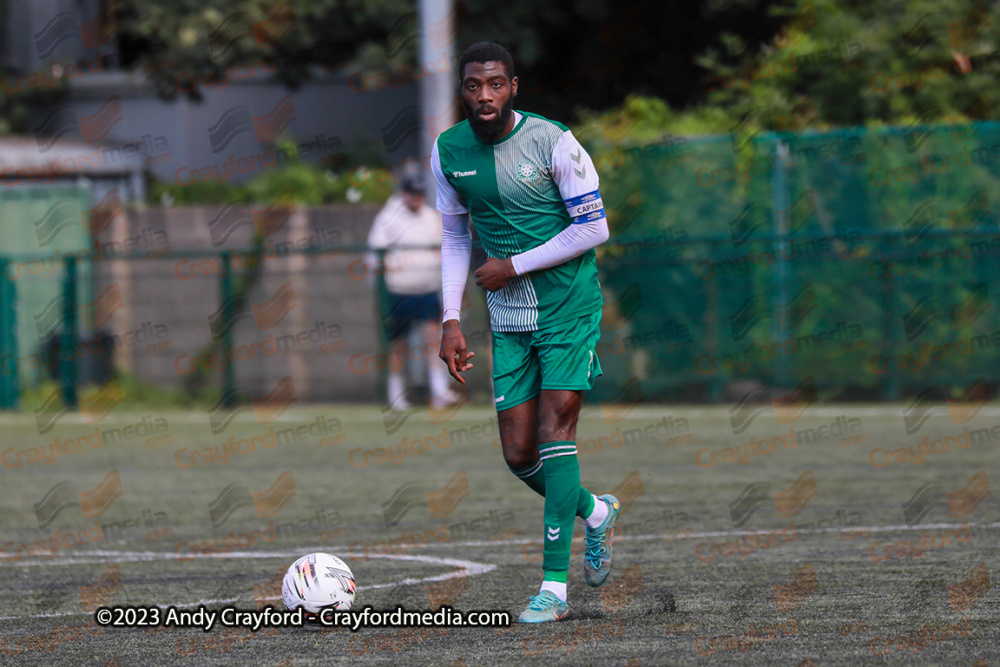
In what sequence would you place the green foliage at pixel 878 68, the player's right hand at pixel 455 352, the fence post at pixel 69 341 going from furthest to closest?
the green foliage at pixel 878 68, the fence post at pixel 69 341, the player's right hand at pixel 455 352

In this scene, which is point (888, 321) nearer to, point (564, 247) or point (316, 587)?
point (564, 247)

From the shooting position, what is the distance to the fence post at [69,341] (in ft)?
58.2

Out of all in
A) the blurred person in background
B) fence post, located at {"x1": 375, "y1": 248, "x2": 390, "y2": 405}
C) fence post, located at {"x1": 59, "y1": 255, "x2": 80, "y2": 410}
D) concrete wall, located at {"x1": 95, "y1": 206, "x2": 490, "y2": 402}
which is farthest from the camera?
concrete wall, located at {"x1": 95, "y1": 206, "x2": 490, "y2": 402}

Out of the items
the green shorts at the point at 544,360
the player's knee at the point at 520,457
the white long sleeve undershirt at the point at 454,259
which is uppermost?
the white long sleeve undershirt at the point at 454,259

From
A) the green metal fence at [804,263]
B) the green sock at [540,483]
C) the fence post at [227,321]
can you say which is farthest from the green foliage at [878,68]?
the green sock at [540,483]

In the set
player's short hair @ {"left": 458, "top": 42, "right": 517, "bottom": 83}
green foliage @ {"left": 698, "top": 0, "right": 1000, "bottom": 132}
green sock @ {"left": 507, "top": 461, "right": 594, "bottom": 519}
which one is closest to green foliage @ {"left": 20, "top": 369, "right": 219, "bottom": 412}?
green foliage @ {"left": 698, "top": 0, "right": 1000, "bottom": 132}

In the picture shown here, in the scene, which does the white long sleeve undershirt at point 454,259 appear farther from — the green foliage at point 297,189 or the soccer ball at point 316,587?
the green foliage at point 297,189

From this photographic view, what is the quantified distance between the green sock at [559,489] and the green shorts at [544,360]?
0.24 meters

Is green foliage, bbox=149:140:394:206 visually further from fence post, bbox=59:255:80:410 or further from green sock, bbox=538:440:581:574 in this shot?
green sock, bbox=538:440:581:574

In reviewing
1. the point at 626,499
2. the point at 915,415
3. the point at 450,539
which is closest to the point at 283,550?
the point at 450,539

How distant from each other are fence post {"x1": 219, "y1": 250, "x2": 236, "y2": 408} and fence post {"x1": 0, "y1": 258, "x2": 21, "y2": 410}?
2.21 meters

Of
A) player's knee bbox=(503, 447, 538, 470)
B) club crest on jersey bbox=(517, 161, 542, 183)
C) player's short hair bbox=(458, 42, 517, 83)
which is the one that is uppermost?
player's short hair bbox=(458, 42, 517, 83)

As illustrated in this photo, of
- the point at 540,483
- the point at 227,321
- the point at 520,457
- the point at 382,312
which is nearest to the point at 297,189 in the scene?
the point at 227,321

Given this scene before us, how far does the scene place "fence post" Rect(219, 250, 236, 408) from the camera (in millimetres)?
17844
